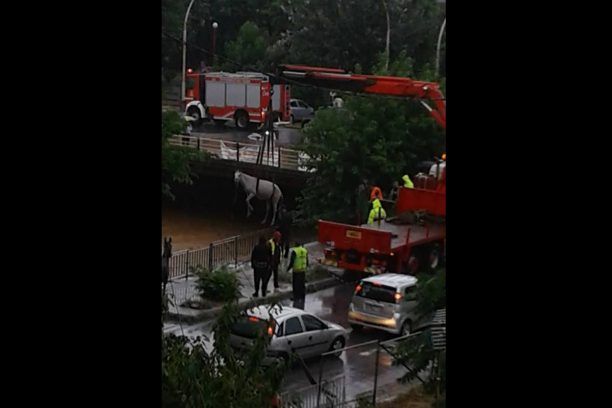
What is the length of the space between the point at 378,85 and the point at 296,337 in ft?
6.95

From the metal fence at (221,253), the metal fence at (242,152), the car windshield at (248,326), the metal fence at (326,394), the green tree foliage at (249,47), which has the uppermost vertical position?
the green tree foliage at (249,47)

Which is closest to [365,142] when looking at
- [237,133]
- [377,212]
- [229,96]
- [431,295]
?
[377,212]

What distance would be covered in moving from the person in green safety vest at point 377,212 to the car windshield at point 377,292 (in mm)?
758

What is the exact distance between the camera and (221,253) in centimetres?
697

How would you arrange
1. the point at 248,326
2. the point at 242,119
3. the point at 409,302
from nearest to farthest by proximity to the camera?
1. the point at 248,326
2. the point at 409,302
3. the point at 242,119

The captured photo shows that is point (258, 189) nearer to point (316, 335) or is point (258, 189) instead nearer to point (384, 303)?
point (384, 303)

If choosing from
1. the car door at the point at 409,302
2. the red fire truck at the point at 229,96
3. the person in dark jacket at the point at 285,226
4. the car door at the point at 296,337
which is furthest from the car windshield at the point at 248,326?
the red fire truck at the point at 229,96

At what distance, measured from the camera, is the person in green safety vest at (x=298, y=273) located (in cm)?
664

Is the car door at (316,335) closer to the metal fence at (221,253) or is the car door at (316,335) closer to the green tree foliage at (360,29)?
the metal fence at (221,253)

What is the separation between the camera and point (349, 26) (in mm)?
7746

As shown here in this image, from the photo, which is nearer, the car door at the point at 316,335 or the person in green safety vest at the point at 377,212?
the car door at the point at 316,335
